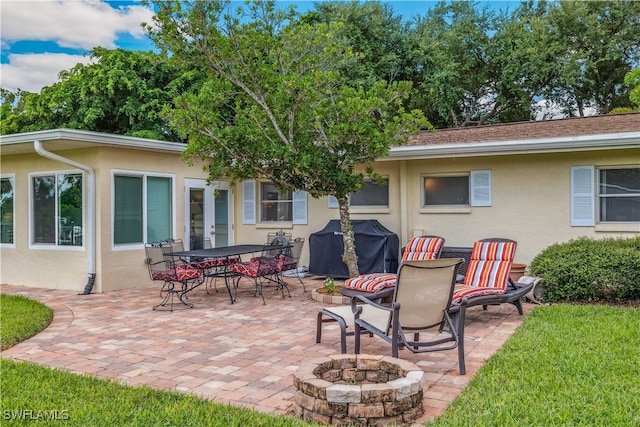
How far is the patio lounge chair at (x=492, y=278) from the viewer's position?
21.3ft

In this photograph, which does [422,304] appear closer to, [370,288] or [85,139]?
[370,288]

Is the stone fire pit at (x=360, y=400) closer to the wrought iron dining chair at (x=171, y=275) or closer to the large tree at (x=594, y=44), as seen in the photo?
the wrought iron dining chair at (x=171, y=275)

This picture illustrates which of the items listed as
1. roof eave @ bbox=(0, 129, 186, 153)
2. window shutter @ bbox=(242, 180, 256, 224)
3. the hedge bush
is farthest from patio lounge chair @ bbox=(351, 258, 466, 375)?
window shutter @ bbox=(242, 180, 256, 224)

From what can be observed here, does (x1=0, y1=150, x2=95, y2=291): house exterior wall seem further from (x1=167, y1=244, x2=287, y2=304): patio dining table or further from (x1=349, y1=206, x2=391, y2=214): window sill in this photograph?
(x1=349, y1=206, x2=391, y2=214): window sill

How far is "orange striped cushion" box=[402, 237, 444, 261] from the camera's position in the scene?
7.98 meters

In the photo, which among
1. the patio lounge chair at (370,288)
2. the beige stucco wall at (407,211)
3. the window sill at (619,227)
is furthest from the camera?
the beige stucco wall at (407,211)

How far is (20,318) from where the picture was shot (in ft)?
21.9

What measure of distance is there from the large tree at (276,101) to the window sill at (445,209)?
7.66 ft

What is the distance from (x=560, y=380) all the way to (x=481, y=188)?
6.00 meters

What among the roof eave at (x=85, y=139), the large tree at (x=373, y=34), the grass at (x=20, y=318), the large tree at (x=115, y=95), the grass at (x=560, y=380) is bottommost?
the grass at (x=20, y=318)

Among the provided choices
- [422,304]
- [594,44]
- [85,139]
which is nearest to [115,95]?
[85,139]

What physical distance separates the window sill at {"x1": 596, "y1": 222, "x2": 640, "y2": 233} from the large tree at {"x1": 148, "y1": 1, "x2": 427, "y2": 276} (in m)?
3.73

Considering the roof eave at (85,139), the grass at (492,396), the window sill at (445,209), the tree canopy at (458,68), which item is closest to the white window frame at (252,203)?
the roof eave at (85,139)

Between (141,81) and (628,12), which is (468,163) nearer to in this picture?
(628,12)
